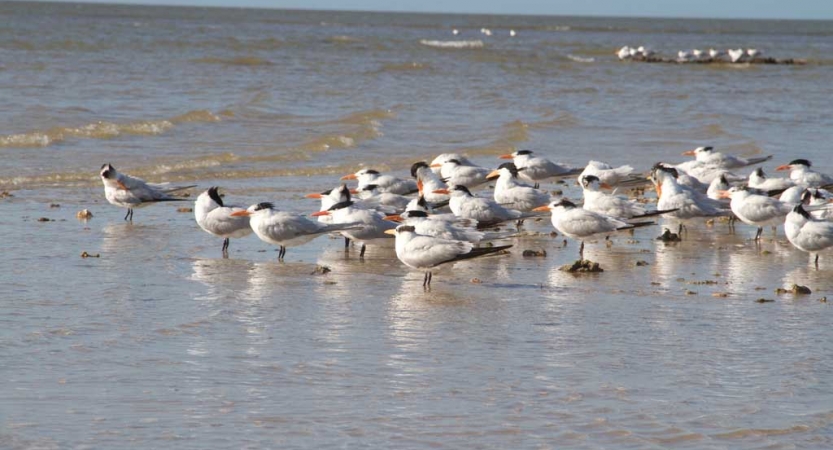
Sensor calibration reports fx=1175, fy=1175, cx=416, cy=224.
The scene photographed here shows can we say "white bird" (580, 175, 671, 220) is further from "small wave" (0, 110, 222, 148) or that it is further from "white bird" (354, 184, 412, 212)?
"small wave" (0, 110, 222, 148)

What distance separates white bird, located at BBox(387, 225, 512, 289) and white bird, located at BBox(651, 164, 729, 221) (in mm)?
2802

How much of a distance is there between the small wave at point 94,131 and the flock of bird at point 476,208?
5.37 meters

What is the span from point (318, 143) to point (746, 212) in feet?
26.5

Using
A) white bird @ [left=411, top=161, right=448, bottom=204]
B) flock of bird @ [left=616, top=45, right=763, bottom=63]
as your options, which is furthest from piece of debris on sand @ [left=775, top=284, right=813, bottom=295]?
flock of bird @ [left=616, top=45, right=763, bottom=63]

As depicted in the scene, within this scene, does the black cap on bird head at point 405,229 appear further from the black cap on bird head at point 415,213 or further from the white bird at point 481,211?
the white bird at point 481,211

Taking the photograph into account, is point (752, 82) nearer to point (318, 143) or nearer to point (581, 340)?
point (318, 143)

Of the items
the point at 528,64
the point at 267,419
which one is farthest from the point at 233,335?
the point at 528,64

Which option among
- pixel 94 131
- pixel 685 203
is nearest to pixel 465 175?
pixel 685 203

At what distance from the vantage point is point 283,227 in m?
8.37

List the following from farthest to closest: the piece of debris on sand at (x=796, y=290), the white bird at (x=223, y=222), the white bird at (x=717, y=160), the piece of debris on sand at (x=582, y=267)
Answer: the white bird at (x=717, y=160), the white bird at (x=223, y=222), the piece of debris on sand at (x=582, y=267), the piece of debris on sand at (x=796, y=290)

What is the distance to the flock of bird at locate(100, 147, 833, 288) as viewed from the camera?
8.30 metres

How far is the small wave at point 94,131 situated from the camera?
15.1 meters

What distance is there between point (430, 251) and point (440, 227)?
73 cm

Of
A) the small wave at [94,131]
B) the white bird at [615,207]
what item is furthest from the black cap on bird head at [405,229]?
the small wave at [94,131]
